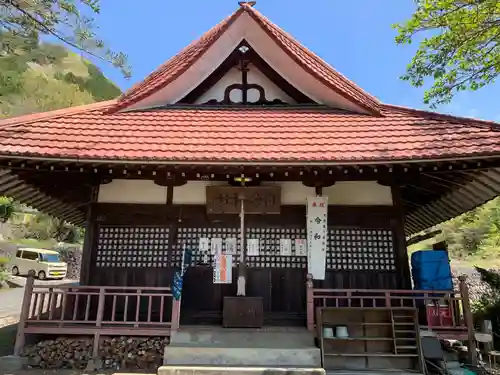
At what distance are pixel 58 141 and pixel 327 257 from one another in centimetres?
539

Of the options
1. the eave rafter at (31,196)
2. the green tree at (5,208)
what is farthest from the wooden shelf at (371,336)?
the green tree at (5,208)

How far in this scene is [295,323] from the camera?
21.1ft

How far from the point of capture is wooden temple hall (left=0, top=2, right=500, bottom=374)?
575 cm

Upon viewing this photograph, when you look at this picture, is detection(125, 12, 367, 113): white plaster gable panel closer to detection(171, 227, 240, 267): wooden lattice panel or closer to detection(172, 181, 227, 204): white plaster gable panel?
detection(172, 181, 227, 204): white plaster gable panel

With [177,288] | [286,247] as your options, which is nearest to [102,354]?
[177,288]

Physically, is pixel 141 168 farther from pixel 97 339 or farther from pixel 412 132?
pixel 412 132

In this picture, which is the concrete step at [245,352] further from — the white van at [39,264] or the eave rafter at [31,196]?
the white van at [39,264]

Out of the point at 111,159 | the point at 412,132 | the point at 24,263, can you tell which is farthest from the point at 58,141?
the point at 24,263

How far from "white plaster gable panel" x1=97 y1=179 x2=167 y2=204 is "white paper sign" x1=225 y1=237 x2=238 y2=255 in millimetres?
1531

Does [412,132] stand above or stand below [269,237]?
above

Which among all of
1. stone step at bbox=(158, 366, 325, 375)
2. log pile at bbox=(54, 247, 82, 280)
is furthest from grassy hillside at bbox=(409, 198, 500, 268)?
log pile at bbox=(54, 247, 82, 280)

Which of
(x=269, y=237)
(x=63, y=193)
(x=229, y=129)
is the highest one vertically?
(x=229, y=129)

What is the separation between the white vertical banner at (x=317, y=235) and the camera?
6.52 m

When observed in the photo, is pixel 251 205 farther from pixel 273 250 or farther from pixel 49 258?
pixel 49 258
